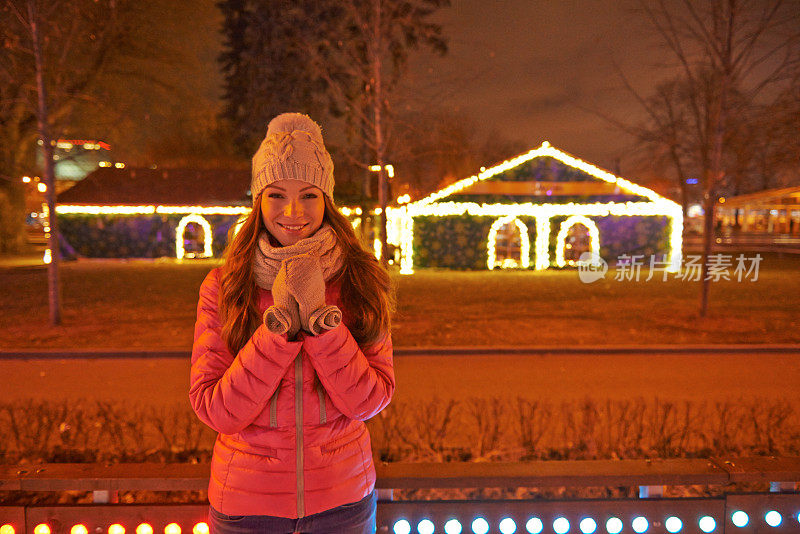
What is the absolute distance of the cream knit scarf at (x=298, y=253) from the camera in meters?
1.75

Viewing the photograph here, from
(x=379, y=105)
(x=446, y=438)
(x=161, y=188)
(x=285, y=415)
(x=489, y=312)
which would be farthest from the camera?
(x=161, y=188)

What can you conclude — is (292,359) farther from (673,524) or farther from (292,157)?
(673,524)

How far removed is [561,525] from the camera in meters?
2.75

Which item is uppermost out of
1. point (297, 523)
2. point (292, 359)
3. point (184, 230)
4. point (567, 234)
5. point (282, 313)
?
point (184, 230)

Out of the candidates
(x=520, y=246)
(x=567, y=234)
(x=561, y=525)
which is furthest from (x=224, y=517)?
(x=567, y=234)

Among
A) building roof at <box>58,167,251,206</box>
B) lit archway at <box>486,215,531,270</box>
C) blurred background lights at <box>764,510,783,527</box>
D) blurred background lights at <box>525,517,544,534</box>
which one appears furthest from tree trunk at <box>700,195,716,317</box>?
building roof at <box>58,167,251,206</box>

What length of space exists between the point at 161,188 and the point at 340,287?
3295 centimetres

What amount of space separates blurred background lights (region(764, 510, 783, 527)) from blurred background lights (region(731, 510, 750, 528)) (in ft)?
0.31

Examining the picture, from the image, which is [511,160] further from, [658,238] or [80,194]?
[80,194]

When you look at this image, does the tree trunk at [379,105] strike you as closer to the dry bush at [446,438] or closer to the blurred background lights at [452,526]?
the dry bush at [446,438]

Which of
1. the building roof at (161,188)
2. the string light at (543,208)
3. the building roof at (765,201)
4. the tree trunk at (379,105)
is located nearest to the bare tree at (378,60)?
the tree trunk at (379,105)

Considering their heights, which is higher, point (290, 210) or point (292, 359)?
point (290, 210)

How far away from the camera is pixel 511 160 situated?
2431 centimetres

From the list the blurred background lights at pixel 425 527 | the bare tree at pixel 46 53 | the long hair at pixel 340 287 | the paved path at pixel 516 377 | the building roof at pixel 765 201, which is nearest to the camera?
the long hair at pixel 340 287
